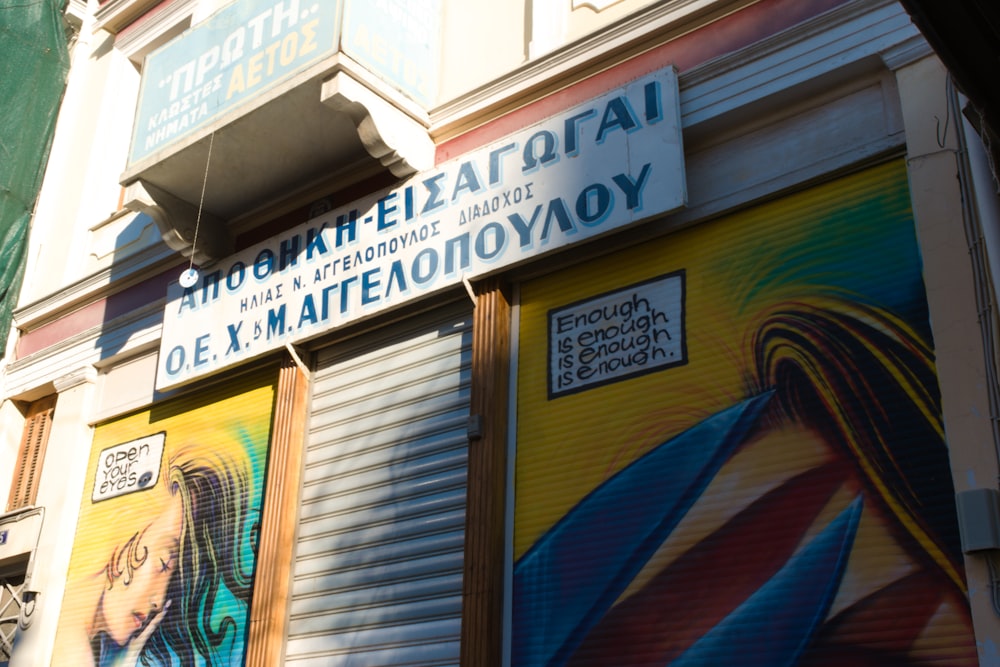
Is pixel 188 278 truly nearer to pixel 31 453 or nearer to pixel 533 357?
pixel 31 453

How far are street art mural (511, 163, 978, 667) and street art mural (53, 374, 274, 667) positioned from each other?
9.68 feet

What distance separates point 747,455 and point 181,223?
238 inches

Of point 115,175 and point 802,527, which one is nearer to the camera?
point 802,527

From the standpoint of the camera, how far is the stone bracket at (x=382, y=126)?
29.0 ft

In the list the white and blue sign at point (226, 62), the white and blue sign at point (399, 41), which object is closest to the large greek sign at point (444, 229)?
the white and blue sign at point (399, 41)

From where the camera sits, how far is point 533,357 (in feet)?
27.2

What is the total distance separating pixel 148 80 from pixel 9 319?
409 centimetres

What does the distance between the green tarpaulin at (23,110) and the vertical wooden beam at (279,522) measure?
16.9ft

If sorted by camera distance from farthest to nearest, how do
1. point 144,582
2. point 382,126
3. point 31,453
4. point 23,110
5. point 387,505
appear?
point 23,110, point 31,453, point 144,582, point 382,126, point 387,505

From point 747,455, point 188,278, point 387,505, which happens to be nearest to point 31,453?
point 188,278

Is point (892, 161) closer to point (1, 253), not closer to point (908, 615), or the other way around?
point (908, 615)

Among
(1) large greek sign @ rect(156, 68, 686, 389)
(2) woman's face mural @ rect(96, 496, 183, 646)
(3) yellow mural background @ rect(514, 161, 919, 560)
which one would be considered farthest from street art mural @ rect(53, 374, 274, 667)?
(3) yellow mural background @ rect(514, 161, 919, 560)

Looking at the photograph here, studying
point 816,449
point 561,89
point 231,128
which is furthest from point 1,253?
point 816,449

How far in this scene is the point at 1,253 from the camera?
13.4 metres
